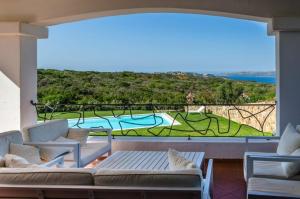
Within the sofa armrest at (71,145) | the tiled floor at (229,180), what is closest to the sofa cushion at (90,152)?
the sofa armrest at (71,145)

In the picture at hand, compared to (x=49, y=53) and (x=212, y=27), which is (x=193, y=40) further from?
(x=49, y=53)

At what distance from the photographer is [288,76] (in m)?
5.63

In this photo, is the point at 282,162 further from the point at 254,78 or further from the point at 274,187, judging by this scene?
the point at 254,78

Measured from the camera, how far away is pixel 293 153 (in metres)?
3.67

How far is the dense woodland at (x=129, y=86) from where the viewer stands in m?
9.89

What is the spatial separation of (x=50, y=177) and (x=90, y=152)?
2.44 metres

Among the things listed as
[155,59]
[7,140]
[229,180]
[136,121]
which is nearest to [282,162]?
[229,180]

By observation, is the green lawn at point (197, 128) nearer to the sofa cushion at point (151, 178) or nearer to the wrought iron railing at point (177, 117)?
the wrought iron railing at point (177, 117)

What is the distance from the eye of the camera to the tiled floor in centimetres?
429

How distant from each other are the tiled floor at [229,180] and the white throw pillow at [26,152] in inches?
80.9

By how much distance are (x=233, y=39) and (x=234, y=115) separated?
14.7 ft

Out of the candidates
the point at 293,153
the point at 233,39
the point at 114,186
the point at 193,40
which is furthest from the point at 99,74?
the point at 114,186

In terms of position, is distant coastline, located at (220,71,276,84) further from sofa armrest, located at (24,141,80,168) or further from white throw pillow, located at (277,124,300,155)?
sofa armrest, located at (24,141,80,168)

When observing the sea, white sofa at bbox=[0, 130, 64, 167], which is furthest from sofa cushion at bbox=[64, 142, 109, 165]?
the sea
